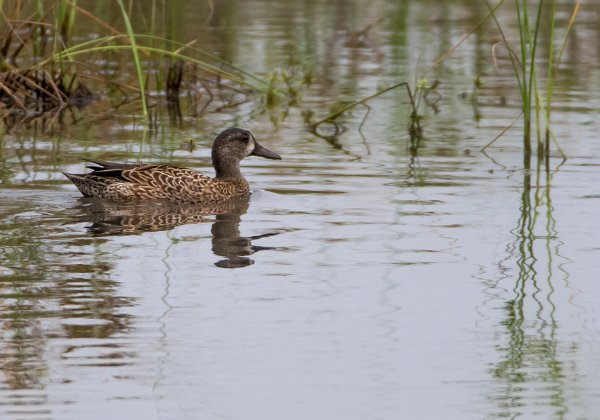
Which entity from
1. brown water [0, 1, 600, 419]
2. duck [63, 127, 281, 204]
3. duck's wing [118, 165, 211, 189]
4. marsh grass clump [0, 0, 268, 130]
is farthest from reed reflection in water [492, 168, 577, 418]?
marsh grass clump [0, 0, 268, 130]

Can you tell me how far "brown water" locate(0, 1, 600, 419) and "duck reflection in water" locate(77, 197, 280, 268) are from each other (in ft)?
0.11

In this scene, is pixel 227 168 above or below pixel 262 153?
below

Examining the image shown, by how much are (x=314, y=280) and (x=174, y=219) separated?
2.35 m

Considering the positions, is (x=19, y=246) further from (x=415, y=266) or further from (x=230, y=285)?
(x=415, y=266)

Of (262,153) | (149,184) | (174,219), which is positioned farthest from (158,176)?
(262,153)

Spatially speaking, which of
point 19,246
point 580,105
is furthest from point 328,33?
point 19,246

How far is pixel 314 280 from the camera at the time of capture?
7598 mm

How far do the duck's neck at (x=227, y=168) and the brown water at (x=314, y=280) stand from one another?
263 millimetres

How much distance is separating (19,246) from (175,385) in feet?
9.76

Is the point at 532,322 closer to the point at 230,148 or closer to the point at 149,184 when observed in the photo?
the point at 149,184

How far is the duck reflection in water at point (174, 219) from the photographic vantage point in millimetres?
8609

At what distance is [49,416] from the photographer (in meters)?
5.24

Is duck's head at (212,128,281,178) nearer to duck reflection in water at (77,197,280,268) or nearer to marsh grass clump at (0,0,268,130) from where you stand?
duck reflection in water at (77,197,280,268)

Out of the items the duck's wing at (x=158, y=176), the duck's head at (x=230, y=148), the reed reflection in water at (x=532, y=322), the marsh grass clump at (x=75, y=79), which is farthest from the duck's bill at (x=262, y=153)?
the reed reflection in water at (x=532, y=322)
